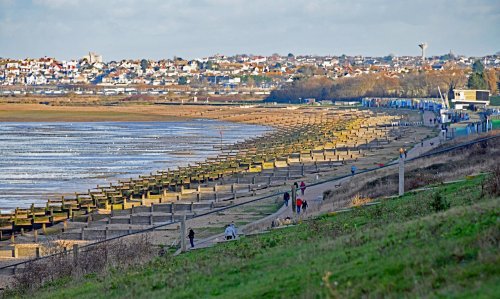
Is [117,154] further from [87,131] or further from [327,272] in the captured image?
[327,272]

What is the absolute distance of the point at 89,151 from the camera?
70.2 meters

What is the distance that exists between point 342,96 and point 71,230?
16862 cm

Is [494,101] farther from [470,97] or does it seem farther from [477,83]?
[477,83]

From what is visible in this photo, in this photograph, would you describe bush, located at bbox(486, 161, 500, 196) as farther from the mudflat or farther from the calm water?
the mudflat

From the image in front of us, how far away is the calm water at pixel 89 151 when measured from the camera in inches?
1908

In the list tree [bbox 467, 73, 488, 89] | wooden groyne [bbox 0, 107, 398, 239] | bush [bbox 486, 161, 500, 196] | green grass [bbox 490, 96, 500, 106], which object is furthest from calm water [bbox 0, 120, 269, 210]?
tree [bbox 467, 73, 488, 89]

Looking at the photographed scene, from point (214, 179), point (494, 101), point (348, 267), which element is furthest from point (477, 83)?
point (348, 267)

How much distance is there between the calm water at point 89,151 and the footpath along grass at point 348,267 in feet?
81.4

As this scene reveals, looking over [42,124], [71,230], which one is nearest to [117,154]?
[71,230]

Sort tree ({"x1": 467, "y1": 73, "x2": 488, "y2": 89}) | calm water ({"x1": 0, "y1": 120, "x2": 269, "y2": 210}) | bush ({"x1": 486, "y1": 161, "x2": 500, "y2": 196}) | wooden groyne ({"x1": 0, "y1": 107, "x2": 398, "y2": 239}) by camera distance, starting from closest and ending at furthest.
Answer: bush ({"x1": 486, "y1": 161, "x2": 500, "y2": 196}) → wooden groyne ({"x1": 0, "y1": 107, "x2": 398, "y2": 239}) → calm water ({"x1": 0, "y1": 120, "x2": 269, "y2": 210}) → tree ({"x1": 467, "y1": 73, "x2": 488, "y2": 89})

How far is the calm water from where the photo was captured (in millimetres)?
48469

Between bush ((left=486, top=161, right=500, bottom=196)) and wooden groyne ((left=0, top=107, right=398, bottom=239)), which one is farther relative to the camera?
wooden groyne ((left=0, top=107, right=398, bottom=239))

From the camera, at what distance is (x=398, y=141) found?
249 feet

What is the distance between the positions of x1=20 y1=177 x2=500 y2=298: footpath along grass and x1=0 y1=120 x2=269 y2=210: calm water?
24.8m
